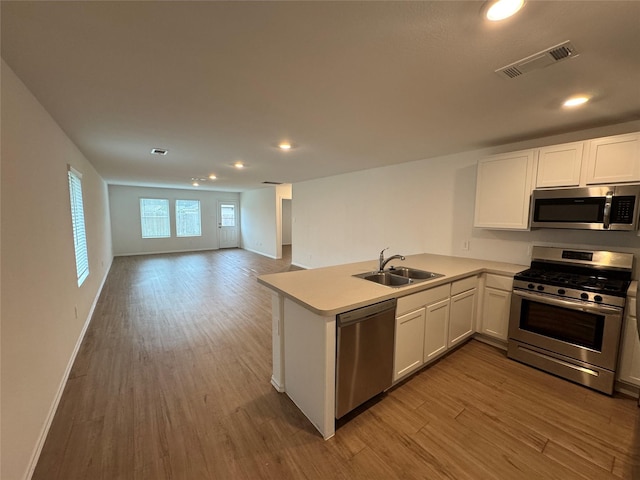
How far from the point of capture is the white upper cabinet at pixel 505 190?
281 centimetres

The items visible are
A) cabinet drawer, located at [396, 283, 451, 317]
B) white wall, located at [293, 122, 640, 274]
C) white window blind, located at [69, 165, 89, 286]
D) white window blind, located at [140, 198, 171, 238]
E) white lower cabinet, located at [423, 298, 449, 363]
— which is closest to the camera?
cabinet drawer, located at [396, 283, 451, 317]

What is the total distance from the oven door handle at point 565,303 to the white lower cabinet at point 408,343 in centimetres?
114

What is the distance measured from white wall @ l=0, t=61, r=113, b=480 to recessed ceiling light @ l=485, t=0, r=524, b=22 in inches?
101

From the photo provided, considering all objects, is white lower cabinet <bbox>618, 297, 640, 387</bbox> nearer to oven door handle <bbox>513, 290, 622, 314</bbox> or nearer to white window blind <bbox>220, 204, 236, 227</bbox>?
oven door handle <bbox>513, 290, 622, 314</bbox>

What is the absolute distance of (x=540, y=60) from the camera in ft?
4.87

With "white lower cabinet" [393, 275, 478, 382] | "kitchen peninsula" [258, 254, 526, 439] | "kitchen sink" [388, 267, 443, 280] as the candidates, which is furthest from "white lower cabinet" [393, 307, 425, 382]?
"kitchen sink" [388, 267, 443, 280]

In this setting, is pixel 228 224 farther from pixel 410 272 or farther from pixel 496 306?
pixel 496 306

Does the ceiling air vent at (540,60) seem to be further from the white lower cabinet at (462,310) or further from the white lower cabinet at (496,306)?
the white lower cabinet at (496,306)

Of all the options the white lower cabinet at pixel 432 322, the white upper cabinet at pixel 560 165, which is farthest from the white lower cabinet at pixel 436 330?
the white upper cabinet at pixel 560 165

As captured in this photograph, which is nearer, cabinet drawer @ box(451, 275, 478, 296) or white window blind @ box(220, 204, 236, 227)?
cabinet drawer @ box(451, 275, 478, 296)

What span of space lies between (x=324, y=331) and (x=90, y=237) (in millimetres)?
4581

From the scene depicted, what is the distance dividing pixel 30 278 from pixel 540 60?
11.1ft

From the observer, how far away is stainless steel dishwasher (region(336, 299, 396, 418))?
1803mm

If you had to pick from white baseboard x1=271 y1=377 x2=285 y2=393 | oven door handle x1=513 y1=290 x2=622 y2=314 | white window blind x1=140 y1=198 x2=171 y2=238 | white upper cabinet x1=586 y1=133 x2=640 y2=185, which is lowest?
white baseboard x1=271 y1=377 x2=285 y2=393
